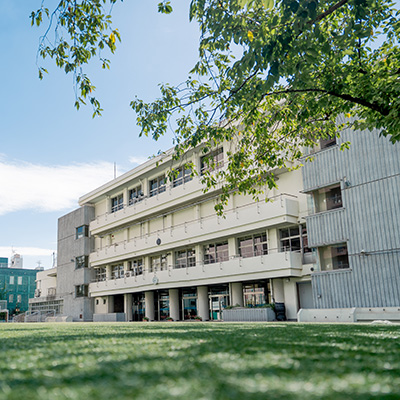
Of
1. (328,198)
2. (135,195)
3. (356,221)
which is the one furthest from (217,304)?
(135,195)

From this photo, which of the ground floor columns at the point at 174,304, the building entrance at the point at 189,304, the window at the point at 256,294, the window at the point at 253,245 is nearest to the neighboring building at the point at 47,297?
the ground floor columns at the point at 174,304

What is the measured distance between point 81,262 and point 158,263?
46.0 feet

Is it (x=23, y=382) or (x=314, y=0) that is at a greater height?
(x=314, y=0)

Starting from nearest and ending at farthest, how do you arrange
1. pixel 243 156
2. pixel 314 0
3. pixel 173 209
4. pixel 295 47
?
pixel 314 0
pixel 295 47
pixel 243 156
pixel 173 209

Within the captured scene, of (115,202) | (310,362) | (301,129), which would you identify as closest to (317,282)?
(301,129)

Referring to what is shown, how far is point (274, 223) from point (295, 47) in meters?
20.8

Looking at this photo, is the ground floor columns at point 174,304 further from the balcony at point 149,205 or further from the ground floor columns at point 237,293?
the ground floor columns at point 237,293

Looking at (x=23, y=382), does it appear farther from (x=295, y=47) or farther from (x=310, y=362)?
(x=295, y=47)

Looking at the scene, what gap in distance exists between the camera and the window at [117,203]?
46000 mm

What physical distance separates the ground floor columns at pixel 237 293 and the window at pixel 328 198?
8.73 metres

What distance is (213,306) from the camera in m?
33.2

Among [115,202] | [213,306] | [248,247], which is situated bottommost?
[213,306]

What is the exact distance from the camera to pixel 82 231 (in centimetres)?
5000

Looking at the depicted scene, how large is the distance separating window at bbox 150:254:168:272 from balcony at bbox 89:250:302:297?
49cm
